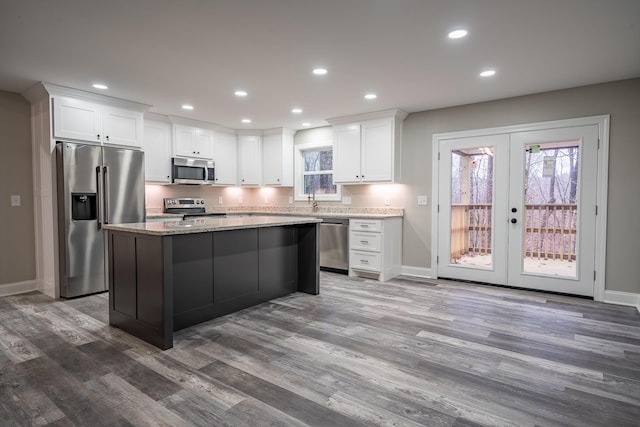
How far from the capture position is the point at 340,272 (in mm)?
5441

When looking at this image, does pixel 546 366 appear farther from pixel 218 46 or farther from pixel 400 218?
pixel 218 46

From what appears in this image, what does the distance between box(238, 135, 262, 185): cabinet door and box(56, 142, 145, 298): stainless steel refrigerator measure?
2291 millimetres

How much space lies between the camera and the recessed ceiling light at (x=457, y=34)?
106 inches

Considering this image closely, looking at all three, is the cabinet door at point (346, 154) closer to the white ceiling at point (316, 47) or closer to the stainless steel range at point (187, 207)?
the white ceiling at point (316, 47)

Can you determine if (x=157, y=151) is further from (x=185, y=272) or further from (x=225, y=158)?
(x=185, y=272)

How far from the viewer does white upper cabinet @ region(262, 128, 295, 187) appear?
21.1 ft

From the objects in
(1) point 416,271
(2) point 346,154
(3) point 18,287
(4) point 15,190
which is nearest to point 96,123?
(4) point 15,190

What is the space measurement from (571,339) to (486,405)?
1461 mm

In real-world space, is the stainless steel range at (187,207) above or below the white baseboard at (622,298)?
above

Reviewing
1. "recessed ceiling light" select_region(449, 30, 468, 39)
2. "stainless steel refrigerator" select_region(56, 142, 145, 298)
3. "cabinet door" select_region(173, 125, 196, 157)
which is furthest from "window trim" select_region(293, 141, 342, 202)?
"recessed ceiling light" select_region(449, 30, 468, 39)

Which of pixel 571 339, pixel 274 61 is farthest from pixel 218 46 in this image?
pixel 571 339

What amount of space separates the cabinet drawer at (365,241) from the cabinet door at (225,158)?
2.67m

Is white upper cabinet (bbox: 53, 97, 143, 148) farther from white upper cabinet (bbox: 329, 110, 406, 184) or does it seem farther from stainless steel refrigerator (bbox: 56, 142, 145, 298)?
white upper cabinet (bbox: 329, 110, 406, 184)

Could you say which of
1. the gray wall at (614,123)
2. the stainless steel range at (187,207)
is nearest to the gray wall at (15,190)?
the stainless steel range at (187,207)
